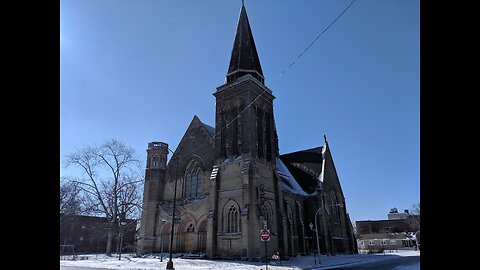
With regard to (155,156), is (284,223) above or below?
below

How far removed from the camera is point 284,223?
3133 cm

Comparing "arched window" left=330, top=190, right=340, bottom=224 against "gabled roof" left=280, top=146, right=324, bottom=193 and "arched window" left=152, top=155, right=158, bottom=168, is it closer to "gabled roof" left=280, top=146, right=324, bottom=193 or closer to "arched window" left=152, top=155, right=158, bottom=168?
"gabled roof" left=280, top=146, right=324, bottom=193

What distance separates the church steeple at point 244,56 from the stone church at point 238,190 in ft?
0.39

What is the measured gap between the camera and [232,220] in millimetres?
29172

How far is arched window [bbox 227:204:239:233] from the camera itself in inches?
1134

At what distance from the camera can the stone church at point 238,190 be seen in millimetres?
28812

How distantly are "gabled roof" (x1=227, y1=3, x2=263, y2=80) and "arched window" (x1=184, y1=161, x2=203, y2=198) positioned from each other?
11642 millimetres

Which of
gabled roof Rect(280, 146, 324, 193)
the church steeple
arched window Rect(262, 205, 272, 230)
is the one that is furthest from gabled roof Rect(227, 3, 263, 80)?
gabled roof Rect(280, 146, 324, 193)

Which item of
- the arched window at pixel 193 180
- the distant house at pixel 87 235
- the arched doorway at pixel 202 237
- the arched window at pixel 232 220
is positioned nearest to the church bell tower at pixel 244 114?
the arched window at pixel 193 180

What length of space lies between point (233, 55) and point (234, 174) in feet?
51.4
